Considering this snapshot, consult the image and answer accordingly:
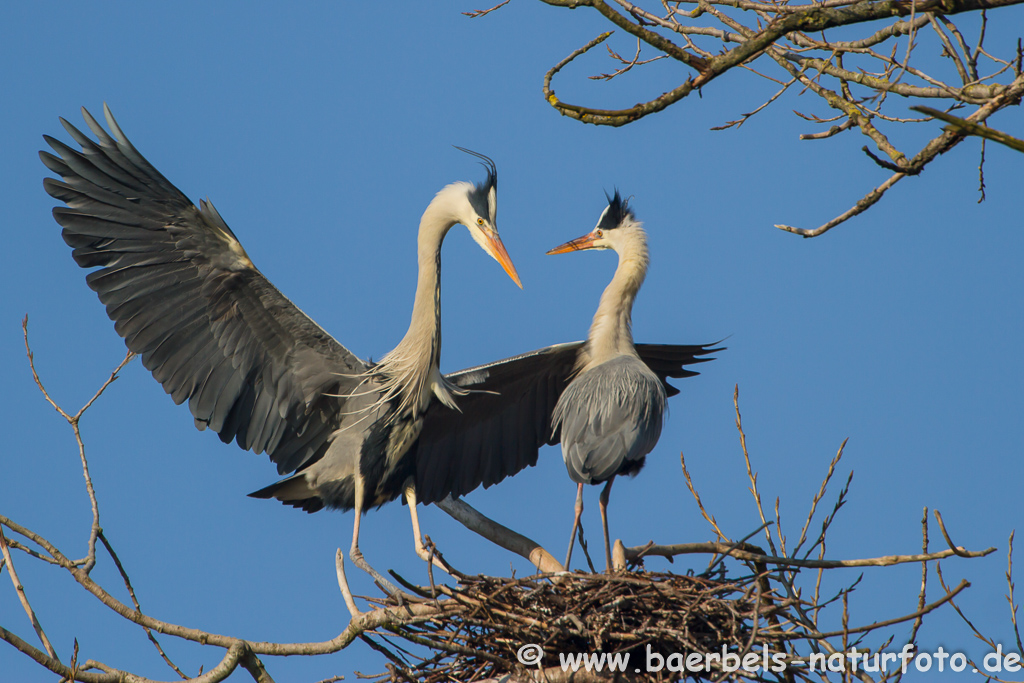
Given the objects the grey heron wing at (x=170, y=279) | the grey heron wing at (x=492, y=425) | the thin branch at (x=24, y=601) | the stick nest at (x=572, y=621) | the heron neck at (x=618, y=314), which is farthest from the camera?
→ the grey heron wing at (x=492, y=425)

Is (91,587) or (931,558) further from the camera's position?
(91,587)

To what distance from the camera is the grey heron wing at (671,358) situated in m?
6.61

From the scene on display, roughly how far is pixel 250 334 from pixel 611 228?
2.58m

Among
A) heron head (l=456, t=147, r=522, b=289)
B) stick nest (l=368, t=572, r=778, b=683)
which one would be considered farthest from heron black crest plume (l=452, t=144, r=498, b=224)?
stick nest (l=368, t=572, r=778, b=683)

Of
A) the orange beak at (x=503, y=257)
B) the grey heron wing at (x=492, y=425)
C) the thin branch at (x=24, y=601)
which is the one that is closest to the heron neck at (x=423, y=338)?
the orange beak at (x=503, y=257)

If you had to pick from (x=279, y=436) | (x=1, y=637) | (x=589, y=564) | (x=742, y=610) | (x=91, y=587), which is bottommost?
(x=1, y=637)

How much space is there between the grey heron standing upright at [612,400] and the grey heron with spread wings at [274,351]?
29 cm

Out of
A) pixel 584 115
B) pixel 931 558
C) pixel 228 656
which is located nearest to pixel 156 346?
pixel 228 656

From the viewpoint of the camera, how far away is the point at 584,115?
3.41 metres

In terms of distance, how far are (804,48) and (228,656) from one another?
327 cm

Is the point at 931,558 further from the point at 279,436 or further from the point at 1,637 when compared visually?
the point at 279,436

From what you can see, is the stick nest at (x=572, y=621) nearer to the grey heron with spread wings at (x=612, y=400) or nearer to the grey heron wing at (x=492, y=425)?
the grey heron with spread wings at (x=612, y=400)

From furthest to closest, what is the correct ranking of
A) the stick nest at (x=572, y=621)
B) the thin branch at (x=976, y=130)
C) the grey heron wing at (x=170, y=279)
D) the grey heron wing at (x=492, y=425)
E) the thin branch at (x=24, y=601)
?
the grey heron wing at (x=492, y=425), the grey heron wing at (x=170, y=279), the stick nest at (x=572, y=621), the thin branch at (x=24, y=601), the thin branch at (x=976, y=130)

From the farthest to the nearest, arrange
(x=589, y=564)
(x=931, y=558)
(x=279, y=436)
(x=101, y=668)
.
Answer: (x=279, y=436)
(x=589, y=564)
(x=101, y=668)
(x=931, y=558)
